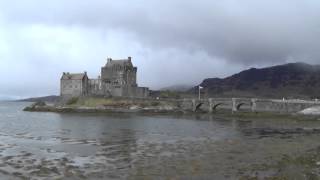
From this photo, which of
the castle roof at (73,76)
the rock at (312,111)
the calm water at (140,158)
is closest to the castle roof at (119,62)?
the castle roof at (73,76)

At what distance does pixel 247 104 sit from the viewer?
9931cm

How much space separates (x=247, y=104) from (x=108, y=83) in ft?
132

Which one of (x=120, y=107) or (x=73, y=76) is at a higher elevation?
(x=73, y=76)

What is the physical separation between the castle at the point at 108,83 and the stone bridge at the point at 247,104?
18.5 m

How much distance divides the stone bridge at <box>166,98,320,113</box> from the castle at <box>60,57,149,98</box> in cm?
1851

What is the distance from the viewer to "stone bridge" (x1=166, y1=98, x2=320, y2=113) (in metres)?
85.2

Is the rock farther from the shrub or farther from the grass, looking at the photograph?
the shrub

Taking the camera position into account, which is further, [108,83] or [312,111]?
[108,83]

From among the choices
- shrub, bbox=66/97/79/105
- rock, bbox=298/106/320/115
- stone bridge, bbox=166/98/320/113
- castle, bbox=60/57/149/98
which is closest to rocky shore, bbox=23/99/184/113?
shrub, bbox=66/97/79/105

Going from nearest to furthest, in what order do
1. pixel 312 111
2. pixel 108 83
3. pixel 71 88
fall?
pixel 312 111 → pixel 71 88 → pixel 108 83

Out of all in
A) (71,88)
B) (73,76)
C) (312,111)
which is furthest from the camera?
(73,76)

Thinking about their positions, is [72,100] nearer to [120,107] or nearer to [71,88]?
[71,88]

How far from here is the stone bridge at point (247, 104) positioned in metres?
85.2

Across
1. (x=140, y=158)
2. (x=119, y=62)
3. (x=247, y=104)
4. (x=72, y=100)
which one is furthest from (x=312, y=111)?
(x=72, y=100)
